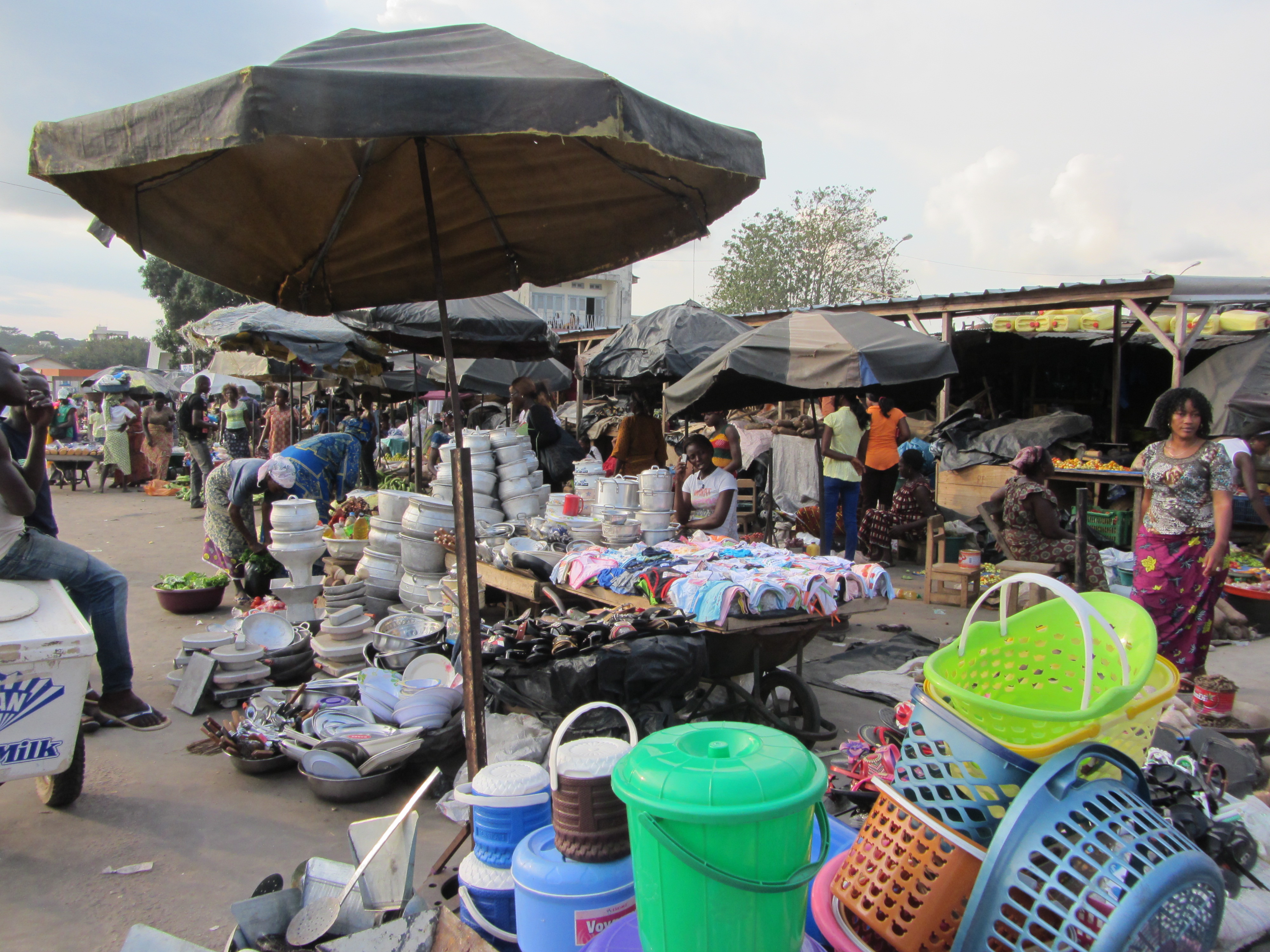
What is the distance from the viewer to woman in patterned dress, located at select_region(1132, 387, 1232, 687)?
15.7 ft

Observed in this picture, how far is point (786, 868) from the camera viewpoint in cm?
177

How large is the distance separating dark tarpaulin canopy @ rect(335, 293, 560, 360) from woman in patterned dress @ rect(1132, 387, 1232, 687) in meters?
5.68

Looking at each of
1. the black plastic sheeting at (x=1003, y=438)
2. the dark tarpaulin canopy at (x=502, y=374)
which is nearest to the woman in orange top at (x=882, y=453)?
the black plastic sheeting at (x=1003, y=438)

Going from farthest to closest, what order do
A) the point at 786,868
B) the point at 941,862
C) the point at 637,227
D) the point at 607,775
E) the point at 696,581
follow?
the point at 696,581 < the point at 637,227 < the point at 607,775 < the point at 941,862 < the point at 786,868

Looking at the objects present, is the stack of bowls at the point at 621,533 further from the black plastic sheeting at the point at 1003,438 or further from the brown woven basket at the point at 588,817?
the black plastic sheeting at the point at 1003,438

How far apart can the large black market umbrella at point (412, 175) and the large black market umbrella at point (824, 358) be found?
276cm

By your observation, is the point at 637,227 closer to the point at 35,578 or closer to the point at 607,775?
the point at 607,775

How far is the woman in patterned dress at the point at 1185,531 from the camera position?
479 centimetres

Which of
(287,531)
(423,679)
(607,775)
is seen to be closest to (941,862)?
(607,775)

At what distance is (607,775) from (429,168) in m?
2.39

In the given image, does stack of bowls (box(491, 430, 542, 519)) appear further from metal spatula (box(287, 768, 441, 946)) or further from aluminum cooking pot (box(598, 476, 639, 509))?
metal spatula (box(287, 768, 441, 946))

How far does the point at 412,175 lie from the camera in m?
3.14

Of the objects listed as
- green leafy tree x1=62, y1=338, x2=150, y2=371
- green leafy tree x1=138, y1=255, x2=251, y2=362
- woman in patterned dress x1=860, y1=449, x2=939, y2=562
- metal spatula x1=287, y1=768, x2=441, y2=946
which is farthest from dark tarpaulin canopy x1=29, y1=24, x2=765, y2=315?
green leafy tree x1=62, y1=338, x2=150, y2=371

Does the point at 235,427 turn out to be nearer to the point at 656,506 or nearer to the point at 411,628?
the point at 411,628
